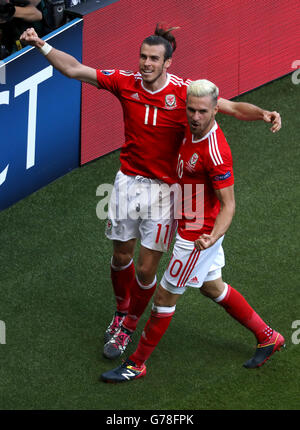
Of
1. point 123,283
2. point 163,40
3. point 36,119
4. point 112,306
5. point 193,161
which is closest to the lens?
point 193,161

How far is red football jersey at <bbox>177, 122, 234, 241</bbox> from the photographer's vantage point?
5.07 metres

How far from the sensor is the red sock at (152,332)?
218 inches

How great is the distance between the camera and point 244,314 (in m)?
5.78

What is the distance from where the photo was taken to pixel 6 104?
7.45 metres

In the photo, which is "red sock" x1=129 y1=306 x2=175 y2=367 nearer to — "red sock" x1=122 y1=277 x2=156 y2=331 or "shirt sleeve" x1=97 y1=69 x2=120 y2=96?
"red sock" x1=122 y1=277 x2=156 y2=331

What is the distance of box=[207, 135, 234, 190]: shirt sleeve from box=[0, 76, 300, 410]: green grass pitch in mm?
1451

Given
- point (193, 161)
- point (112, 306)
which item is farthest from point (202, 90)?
point (112, 306)

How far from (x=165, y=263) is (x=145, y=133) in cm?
183

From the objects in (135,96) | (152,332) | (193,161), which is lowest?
(152,332)

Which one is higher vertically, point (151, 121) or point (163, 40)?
point (163, 40)

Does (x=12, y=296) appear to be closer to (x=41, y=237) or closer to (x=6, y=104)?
(x=41, y=237)

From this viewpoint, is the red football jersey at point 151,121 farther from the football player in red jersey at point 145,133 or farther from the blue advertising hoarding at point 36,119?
the blue advertising hoarding at point 36,119

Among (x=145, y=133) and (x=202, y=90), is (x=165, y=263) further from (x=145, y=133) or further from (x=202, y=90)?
(x=202, y=90)

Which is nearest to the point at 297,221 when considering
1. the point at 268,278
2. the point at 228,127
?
the point at 268,278
